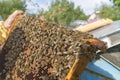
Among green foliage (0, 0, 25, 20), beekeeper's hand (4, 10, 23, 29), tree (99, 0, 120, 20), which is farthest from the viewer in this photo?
green foliage (0, 0, 25, 20)

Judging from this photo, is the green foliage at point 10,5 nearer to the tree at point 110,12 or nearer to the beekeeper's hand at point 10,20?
the tree at point 110,12

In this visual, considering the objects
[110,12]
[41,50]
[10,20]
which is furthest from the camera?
[110,12]

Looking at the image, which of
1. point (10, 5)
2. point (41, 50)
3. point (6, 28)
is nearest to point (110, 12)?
point (10, 5)

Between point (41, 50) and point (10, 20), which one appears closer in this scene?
point (41, 50)

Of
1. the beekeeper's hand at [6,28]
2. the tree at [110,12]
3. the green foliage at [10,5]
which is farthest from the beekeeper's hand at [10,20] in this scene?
the green foliage at [10,5]

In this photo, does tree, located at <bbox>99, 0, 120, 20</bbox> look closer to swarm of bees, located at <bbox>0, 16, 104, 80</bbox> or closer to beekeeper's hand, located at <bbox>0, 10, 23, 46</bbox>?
beekeeper's hand, located at <bbox>0, 10, 23, 46</bbox>

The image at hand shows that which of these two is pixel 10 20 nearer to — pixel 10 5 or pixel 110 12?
pixel 110 12

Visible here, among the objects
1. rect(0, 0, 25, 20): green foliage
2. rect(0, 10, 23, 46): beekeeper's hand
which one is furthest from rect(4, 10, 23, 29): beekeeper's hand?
rect(0, 0, 25, 20): green foliage

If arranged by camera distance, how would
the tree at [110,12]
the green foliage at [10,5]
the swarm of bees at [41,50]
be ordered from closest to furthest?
1. the swarm of bees at [41,50]
2. the tree at [110,12]
3. the green foliage at [10,5]
